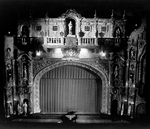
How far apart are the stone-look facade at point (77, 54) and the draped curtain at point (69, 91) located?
636 millimetres

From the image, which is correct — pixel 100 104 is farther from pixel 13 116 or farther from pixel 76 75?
pixel 13 116

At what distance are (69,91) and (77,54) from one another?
1945mm

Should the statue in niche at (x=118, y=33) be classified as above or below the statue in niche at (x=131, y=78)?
above

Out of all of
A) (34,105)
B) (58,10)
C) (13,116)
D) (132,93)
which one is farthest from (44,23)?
(132,93)

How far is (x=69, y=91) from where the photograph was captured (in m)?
8.64

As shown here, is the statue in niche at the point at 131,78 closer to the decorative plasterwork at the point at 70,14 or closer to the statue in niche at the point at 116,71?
the statue in niche at the point at 116,71

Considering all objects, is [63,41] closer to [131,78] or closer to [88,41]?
[88,41]

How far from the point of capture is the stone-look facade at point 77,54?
7.63 m

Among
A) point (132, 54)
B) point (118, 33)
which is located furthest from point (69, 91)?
point (118, 33)

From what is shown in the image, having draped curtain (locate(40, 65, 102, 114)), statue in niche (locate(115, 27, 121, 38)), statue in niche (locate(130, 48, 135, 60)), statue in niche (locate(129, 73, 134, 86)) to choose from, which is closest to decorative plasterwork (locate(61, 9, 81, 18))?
statue in niche (locate(115, 27, 121, 38))

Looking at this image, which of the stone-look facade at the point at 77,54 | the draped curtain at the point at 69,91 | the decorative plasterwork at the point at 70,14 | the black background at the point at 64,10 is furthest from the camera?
the draped curtain at the point at 69,91

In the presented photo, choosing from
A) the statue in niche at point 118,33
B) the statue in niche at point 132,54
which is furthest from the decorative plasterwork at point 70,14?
the statue in niche at point 132,54

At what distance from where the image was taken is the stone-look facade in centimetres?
763

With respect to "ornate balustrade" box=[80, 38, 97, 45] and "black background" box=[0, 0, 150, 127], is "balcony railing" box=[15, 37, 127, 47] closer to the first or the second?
"ornate balustrade" box=[80, 38, 97, 45]
